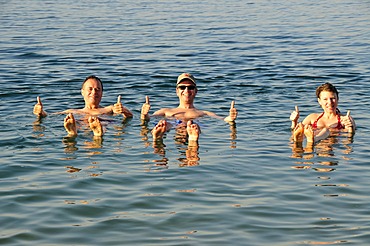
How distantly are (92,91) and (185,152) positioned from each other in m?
3.48

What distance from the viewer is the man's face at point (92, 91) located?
14.9 m

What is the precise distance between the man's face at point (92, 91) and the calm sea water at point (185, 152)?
774 mm

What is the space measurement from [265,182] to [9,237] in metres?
3.54

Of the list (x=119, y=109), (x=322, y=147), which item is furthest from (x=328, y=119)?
(x=119, y=109)

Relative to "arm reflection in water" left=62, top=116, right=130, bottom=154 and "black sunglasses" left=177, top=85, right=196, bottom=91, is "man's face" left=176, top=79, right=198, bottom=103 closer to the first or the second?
"black sunglasses" left=177, top=85, right=196, bottom=91

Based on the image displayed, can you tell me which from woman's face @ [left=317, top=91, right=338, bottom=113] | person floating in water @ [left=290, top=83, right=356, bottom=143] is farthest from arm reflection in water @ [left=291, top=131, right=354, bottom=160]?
woman's face @ [left=317, top=91, right=338, bottom=113]

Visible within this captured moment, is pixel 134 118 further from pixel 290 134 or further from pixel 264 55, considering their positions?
pixel 264 55

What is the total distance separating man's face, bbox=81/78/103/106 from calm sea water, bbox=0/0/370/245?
77 centimetres

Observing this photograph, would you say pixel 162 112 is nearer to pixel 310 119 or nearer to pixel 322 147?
pixel 310 119

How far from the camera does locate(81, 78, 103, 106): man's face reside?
14.9 m

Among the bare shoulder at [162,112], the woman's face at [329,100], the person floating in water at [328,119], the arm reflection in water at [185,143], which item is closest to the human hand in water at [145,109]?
the arm reflection in water at [185,143]

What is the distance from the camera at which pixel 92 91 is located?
14883mm

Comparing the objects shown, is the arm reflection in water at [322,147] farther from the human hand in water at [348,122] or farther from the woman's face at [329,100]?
the woman's face at [329,100]

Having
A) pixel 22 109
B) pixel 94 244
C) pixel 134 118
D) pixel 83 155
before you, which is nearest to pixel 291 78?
pixel 134 118
